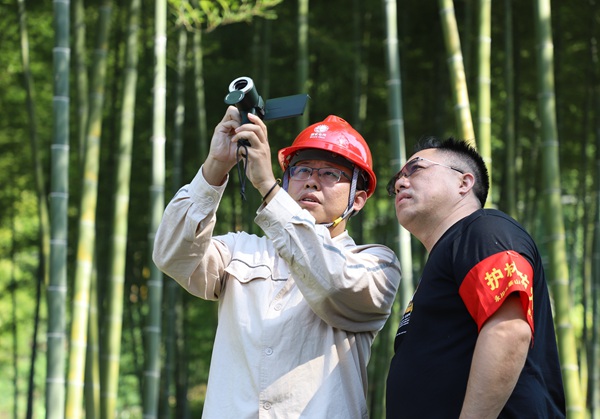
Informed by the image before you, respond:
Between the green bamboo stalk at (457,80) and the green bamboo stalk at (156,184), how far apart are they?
131cm

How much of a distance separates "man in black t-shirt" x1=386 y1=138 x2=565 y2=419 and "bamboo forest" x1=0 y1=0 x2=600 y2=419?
1708mm

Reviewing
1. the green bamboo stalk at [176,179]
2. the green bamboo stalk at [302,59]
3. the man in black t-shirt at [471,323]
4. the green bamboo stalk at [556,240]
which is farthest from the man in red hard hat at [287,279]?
the green bamboo stalk at [302,59]

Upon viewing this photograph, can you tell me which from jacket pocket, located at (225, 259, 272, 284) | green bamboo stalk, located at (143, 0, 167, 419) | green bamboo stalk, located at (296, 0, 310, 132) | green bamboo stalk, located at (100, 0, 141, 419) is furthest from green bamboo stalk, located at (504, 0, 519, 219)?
jacket pocket, located at (225, 259, 272, 284)

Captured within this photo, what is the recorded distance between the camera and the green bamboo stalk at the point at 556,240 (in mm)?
3594

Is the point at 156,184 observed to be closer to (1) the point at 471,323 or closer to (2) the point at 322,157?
(2) the point at 322,157

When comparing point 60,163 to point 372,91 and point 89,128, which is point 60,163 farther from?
point 372,91

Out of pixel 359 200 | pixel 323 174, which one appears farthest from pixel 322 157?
pixel 359 200

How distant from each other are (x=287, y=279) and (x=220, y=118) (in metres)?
5.19

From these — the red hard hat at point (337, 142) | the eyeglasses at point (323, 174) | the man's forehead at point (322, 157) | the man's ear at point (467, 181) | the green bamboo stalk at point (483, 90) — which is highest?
the green bamboo stalk at point (483, 90)

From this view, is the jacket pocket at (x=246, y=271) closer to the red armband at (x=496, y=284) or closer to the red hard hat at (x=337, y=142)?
the red hard hat at (x=337, y=142)

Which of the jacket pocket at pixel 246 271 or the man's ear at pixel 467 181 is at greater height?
the man's ear at pixel 467 181

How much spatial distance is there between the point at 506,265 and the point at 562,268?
2.06 meters

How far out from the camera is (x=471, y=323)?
1766mm

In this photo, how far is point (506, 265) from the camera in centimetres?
170
